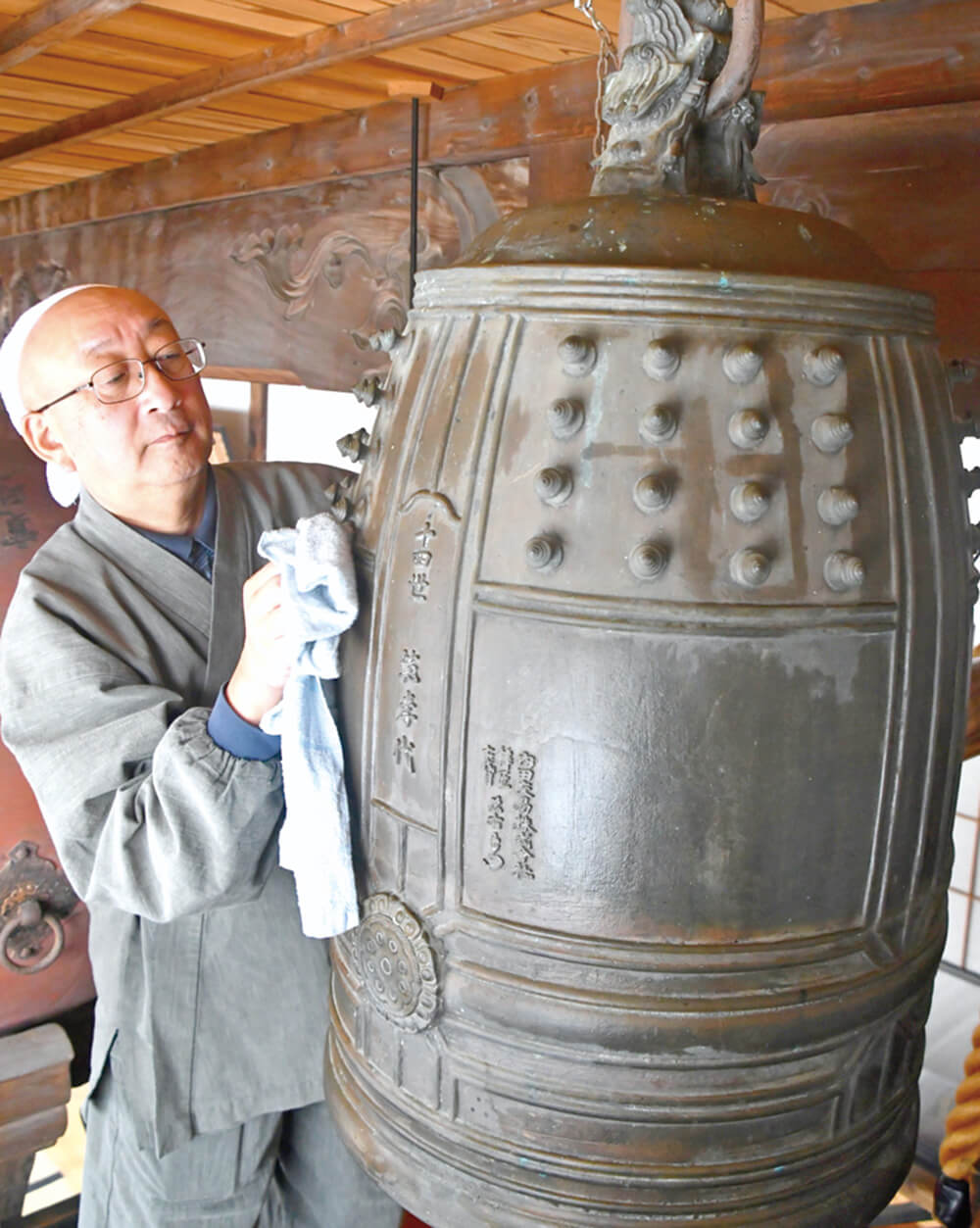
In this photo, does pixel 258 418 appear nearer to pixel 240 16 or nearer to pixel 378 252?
pixel 378 252

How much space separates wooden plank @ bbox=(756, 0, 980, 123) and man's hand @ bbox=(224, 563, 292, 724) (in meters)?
0.94

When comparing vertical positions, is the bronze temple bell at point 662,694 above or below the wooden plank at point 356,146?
below

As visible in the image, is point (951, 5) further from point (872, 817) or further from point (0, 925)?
point (0, 925)

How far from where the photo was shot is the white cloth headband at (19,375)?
4.93 feet

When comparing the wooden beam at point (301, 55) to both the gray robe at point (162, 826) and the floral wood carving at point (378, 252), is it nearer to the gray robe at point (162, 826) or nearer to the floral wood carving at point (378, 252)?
the floral wood carving at point (378, 252)

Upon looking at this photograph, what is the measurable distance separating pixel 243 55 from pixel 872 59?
3.67 feet

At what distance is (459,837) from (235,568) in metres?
Result: 0.69

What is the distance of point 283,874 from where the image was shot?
1442 mm

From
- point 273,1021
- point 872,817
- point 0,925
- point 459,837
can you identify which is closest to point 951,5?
point 872,817

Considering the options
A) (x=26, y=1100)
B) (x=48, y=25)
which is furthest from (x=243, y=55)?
(x=26, y=1100)

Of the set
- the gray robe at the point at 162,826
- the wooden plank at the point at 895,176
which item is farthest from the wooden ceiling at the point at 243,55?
the gray robe at the point at 162,826

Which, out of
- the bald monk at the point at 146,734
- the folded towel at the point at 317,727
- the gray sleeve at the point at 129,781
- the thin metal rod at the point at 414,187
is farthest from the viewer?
the thin metal rod at the point at 414,187

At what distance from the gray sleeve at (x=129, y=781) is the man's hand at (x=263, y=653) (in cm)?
7

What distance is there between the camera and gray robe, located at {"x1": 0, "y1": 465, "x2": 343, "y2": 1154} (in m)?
1.21
